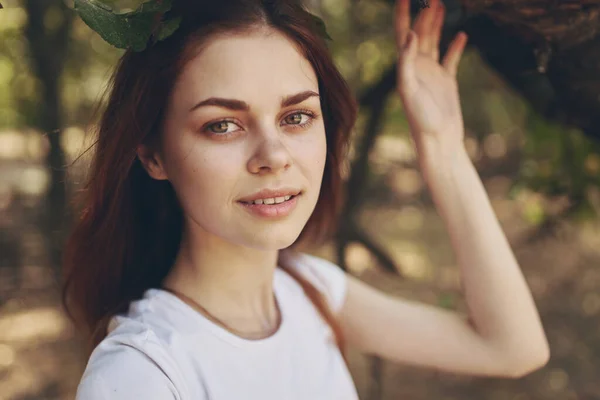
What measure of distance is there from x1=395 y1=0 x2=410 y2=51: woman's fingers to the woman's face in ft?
1.31

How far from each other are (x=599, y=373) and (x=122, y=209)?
11.9 feet

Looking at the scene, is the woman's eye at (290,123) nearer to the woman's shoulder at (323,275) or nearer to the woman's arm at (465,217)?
the woman's arm at (465,217)

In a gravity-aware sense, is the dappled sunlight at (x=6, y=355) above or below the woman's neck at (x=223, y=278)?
below

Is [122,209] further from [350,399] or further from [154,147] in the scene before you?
[350,399]

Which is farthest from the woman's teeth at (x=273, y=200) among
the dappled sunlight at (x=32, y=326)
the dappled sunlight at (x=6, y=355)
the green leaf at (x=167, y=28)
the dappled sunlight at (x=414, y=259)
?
the dappled sunlight at (x=414, y=259)

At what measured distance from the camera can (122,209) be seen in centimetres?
172

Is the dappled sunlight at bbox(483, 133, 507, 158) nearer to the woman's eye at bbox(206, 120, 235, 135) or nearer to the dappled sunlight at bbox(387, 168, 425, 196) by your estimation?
the dappled sunlight at bbox(387, 168, 425, 196)

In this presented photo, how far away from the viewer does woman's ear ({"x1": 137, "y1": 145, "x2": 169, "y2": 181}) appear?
1622 mm

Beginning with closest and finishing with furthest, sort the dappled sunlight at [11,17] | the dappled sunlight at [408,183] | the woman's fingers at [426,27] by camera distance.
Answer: the woman's fingers at [426,27], the dappled sunlight at [11,17], the dappled sunlight at [408,183]

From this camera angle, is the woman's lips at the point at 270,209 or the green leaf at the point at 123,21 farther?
the woman's lips at the point at 270,209

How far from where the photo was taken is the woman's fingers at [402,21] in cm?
179

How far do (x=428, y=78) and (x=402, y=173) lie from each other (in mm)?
4367

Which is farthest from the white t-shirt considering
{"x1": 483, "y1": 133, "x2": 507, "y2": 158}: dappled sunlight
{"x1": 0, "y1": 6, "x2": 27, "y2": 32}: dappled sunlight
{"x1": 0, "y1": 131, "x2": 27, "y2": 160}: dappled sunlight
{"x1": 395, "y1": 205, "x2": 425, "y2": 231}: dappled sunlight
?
{"x1": 395, "y1": 205, "x2": 425, "y2": 231}: dappled sunlight

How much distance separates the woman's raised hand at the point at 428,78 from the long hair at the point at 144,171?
0.16m
